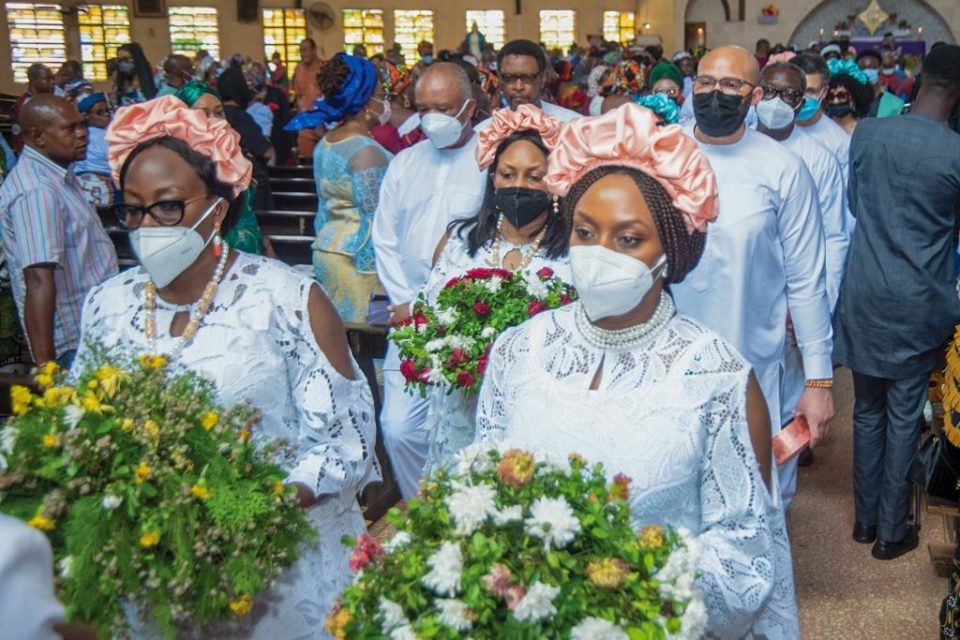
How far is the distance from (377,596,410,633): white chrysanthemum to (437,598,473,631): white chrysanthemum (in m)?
0.09

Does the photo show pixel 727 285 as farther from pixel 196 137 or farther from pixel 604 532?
pixel 604 532

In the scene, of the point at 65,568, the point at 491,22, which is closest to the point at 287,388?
the point at 65,568

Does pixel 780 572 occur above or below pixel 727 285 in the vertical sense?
below

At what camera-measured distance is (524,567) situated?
1.89 meters

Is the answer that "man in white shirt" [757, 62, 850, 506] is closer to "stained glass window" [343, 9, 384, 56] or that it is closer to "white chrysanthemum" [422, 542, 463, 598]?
"white chrysanthemum" [422, 542, 463, 598]

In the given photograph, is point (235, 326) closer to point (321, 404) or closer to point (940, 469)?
point (321, 404)

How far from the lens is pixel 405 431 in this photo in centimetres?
477

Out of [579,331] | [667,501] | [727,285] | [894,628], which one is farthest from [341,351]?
[894,628]

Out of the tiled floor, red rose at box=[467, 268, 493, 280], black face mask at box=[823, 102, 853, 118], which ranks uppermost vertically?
black face mask at box=[823, 102, 853, 118]

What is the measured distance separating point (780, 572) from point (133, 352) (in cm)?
166

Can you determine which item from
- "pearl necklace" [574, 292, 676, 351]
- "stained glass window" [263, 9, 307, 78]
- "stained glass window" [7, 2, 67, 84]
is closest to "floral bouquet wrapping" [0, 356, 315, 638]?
"pearl necklace" [574, 292, 676, 351]

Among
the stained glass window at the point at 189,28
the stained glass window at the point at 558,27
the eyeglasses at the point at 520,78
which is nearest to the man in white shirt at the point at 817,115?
the eyeglasses at the point at 520,78

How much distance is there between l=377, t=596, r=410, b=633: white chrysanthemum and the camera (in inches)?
74.9

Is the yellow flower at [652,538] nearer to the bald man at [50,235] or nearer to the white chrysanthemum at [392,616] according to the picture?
the white chrysanthemum at [392,616]
